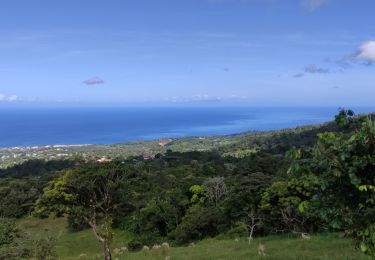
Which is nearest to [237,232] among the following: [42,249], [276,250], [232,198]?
[232,198]

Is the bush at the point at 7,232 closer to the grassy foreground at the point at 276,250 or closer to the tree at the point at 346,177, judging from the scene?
the grassy foreground at the point at 276,250

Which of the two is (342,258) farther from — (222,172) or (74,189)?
(222,172)

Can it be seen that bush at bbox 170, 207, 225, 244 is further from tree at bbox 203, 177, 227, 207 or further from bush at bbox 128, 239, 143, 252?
tree at bbox 203, 177, 227, 207

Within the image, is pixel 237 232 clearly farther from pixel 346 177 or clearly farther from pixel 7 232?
pixel 346 177

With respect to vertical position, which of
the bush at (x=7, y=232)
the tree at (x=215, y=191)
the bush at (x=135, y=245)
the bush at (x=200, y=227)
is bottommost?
the bush at (x=135, y=245)

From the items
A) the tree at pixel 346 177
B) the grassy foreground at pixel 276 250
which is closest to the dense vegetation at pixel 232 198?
the tree at pixel 346 177

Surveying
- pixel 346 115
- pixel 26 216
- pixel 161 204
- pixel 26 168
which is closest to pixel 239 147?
pixel 26 168

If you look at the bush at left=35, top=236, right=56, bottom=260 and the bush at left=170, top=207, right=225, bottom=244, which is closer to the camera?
the bush at left=35, top=236, right=56, bottom=260

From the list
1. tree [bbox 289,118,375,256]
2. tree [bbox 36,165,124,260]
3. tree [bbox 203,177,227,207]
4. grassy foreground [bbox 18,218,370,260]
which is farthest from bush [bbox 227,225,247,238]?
tree [bbox 289,118,375,256]
